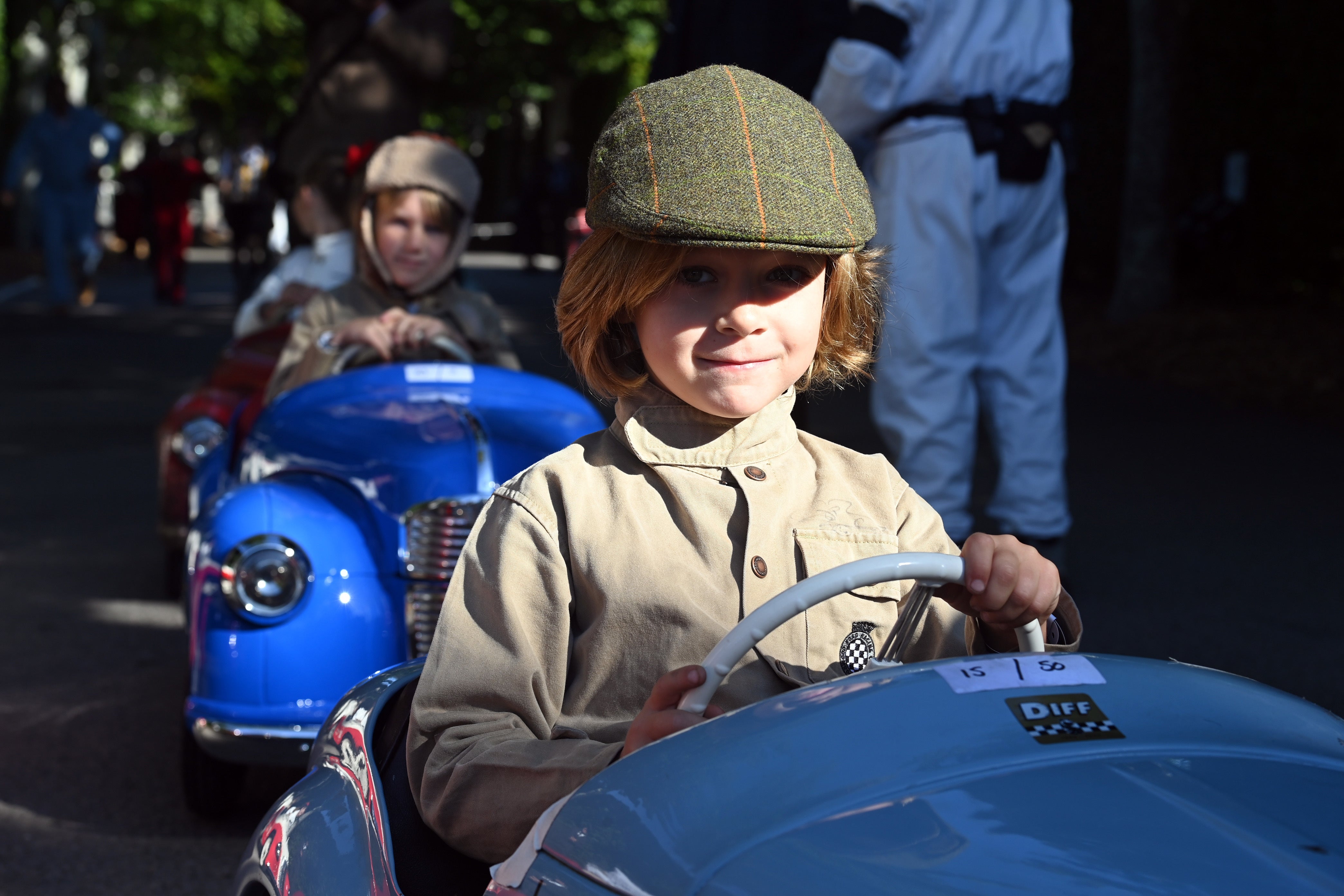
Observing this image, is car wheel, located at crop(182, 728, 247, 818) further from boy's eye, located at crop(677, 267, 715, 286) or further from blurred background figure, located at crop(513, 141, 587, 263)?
blurred background figure, located at crop(513, 141, 587, 263)

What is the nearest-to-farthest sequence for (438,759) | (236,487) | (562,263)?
(438,759) → (236,487) → (562,263)

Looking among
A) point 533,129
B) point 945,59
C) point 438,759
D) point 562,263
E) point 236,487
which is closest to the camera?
point 438,759

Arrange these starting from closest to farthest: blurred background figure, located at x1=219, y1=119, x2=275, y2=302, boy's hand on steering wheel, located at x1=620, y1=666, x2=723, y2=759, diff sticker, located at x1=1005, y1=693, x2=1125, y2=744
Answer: diff sticker, located at x1=1005, y1=693, x2=1125, y2=744
boy's hand on steering wheel, located at x1=620, y1=666, x2=723, y2=759
blurred background figure, located at x1=219, y1=119, x2=275, y2=302

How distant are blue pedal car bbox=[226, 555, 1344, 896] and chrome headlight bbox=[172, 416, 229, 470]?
4096mm

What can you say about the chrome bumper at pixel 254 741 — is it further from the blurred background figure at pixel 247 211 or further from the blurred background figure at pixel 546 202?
the blurred background figure at pixel 546 202

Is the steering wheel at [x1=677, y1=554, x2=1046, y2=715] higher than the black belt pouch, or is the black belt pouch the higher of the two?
the black belt pouch

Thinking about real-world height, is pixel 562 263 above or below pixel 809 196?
below

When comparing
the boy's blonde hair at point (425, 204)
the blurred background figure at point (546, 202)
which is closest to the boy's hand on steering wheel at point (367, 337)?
the boy's blonde hair at point (425, 204)

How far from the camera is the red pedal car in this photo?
17.5 ft

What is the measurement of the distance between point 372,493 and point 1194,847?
8.84 ft

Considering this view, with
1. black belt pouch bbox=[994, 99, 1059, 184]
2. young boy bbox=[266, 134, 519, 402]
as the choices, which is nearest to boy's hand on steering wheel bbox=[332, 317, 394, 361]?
young boy bbox=[266, 134, 519, 402]

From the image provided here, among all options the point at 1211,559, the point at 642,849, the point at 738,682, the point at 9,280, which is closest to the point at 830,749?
the point at 642,849

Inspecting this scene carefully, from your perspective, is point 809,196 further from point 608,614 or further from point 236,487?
point 236,487

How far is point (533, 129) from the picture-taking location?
4106 cm
